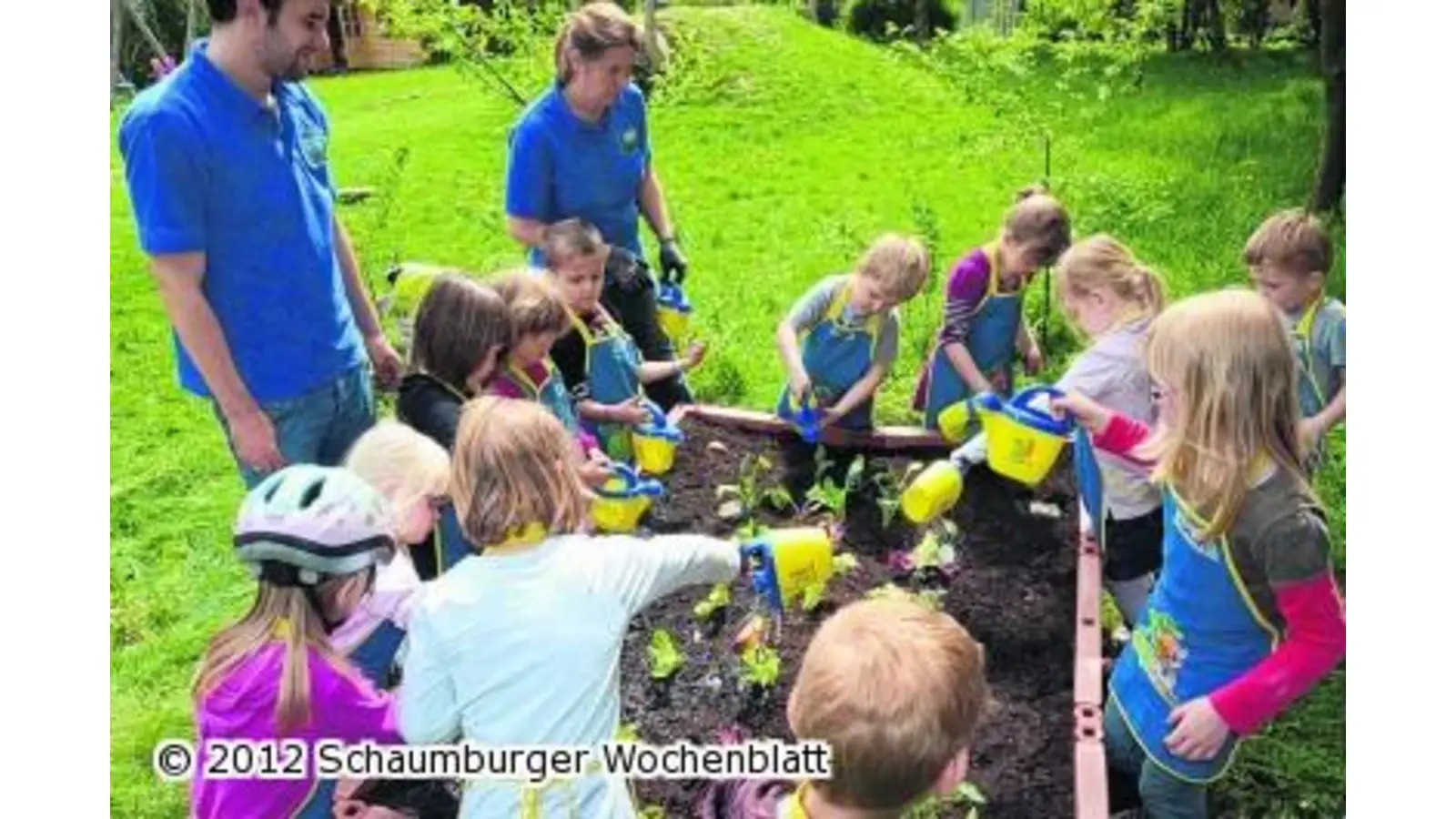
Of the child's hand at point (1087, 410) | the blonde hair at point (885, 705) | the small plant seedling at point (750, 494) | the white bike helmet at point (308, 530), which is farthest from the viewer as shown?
the small plant seedling at point (750, 494)

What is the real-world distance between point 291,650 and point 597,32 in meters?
1.41

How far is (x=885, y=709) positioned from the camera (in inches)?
57.4

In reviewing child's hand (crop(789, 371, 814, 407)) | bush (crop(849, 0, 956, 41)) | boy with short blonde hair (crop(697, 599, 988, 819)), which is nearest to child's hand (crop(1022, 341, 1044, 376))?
child's hand (crop(789, 371, 814, 407))

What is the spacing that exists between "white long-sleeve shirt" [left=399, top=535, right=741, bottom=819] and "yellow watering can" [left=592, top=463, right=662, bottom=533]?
705mm

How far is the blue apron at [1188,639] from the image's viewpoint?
1.81m

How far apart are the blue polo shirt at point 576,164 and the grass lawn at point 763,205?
699 millimetres

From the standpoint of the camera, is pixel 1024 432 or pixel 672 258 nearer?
pixel 1024 432

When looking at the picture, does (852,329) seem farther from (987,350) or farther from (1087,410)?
(1087,410)

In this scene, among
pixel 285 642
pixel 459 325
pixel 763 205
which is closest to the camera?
pixel 285 642

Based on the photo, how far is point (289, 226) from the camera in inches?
84.7

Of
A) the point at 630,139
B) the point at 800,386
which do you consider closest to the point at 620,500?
the point at 800,386

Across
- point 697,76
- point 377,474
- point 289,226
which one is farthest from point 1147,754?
point 697,76

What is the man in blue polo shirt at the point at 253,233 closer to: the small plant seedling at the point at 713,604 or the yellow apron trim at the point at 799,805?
the small plant seedling at the point at 713,604

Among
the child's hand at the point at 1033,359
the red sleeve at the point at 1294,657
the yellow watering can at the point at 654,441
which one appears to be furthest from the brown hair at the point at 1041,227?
the red sleeve at the point at 1294,657
